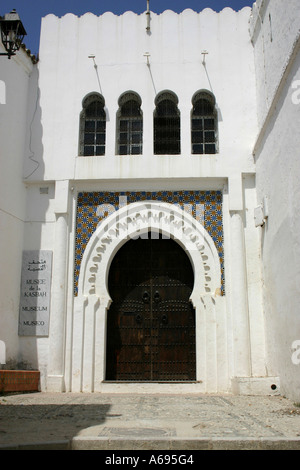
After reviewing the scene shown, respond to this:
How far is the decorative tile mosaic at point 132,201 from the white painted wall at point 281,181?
28.0 inches

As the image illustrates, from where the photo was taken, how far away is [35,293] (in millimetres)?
7543

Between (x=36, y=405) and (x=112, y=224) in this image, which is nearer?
(x=36, y=405)

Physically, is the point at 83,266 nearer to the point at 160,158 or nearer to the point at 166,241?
the point at 166,241

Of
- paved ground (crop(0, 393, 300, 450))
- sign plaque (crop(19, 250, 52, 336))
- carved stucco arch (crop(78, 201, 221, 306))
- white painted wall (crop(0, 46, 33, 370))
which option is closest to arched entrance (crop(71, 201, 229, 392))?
carved stucco arch (crop(78, 201, 221, 306))

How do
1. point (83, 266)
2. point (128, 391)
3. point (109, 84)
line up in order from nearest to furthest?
point (128, 391) < point (83, 266) < point (109, 84)

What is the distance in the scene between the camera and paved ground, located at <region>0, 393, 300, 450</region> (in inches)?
143

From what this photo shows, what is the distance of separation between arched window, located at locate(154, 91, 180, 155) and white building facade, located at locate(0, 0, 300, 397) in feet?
0.06

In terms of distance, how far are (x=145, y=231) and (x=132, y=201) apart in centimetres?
52

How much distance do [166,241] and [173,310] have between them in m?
1.11

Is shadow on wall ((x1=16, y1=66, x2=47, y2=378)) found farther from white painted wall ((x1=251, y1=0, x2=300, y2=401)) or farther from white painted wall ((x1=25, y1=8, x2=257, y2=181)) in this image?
white painted wall ((x1=251, y1=0, x2=300, y2=401))

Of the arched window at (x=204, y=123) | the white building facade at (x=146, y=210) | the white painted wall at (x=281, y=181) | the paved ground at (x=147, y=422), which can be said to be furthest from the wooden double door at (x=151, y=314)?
the arched window at (x=204, y=123)

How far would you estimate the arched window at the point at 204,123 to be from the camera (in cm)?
812

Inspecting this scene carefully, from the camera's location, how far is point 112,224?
25.6ft
